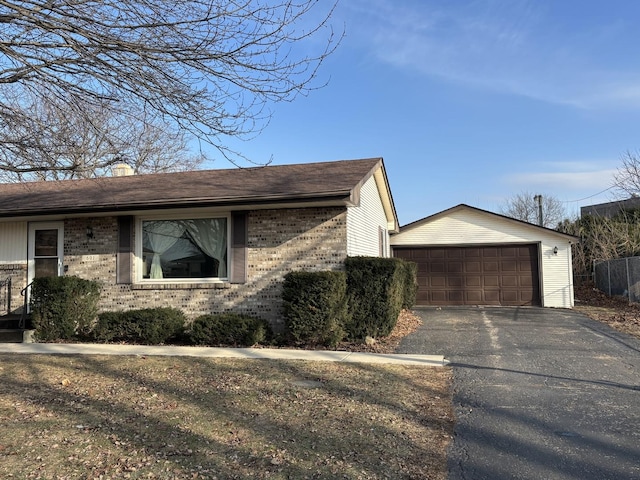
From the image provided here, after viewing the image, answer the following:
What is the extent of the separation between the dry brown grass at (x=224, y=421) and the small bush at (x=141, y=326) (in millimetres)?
2437

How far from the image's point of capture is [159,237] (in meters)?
11.6

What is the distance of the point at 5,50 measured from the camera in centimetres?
529

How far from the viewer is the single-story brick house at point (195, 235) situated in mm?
10539

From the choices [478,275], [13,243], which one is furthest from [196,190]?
[478,275]

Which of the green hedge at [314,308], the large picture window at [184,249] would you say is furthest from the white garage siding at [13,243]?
the green hedge at [314,308]

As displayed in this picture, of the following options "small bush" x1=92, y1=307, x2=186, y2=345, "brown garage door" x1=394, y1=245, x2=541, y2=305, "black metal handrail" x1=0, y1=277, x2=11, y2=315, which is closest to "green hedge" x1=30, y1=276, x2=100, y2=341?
"small bush" x1=92, y1=307, x2=186, y2=345

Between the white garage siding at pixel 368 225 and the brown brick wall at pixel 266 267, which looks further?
the white garage siding at pixel 368 225

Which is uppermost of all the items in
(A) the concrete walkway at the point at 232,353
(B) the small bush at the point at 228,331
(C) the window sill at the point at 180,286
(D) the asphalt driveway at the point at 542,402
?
(C) the window sill at the point at 180,286

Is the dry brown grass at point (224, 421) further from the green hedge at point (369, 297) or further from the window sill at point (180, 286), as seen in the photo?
the window sill at point (180, 286)

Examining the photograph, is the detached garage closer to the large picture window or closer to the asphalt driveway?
the asphalt driveway

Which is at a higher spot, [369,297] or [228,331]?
[369,297]

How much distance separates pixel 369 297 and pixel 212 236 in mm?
3846

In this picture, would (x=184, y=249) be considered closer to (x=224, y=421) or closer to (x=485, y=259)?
(x=224, y=421)

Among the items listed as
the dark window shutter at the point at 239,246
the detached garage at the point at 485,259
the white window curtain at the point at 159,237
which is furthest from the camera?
the detached garage at the point at 485,259
